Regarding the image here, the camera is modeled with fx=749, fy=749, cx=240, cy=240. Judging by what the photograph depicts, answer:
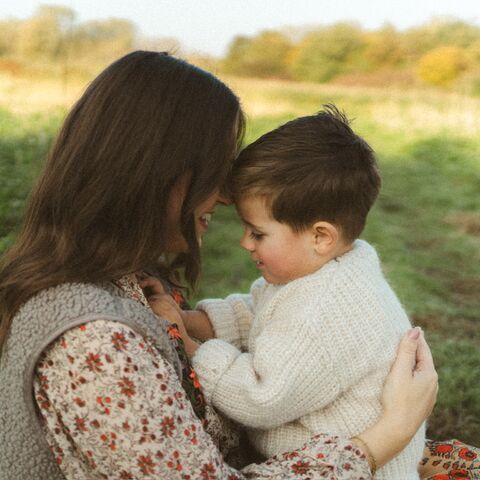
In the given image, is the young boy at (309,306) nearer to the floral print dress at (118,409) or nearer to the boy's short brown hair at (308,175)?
the boy's short brown hair at (308,175)

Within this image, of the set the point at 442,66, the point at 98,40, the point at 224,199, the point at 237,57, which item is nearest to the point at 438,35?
the point at 442,66

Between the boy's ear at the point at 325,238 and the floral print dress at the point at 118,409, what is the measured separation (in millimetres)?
662

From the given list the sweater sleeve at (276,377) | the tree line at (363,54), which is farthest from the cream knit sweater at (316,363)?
the tree line at (363,54)

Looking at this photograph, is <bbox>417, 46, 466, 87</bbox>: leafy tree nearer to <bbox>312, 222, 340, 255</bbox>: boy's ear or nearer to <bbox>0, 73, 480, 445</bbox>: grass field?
<bbox>0, 73, 480, 445</bbox>: grass field

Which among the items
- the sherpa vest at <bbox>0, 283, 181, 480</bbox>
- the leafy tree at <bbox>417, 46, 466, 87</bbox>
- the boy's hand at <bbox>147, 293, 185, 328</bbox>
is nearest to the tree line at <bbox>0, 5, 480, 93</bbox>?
the leafy tree at <bbox>417, 46, 466, 87</bbox>

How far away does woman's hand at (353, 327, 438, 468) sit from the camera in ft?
5.95

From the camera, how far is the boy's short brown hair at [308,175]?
2027 mm

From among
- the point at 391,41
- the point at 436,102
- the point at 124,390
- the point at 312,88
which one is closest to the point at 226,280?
the point at 124,390

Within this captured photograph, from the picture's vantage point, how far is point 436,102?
1459 cm

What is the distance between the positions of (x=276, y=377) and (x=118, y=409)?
48cm

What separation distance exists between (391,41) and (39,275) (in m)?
20.9

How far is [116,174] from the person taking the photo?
1631 mm

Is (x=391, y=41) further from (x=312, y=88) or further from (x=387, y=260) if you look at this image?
(x=387, y=260)

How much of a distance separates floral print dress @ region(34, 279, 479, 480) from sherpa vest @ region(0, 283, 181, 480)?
21 millimetres
